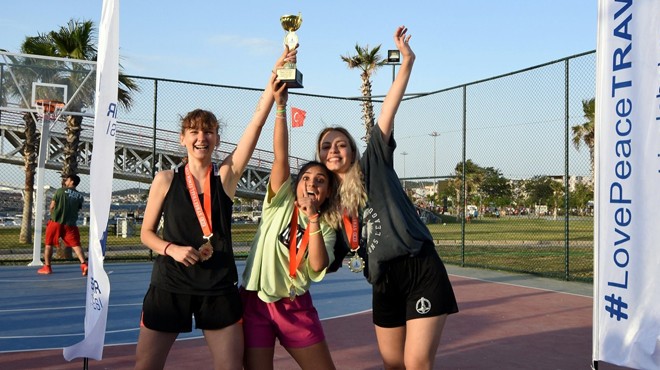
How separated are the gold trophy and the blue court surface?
3.97 metres

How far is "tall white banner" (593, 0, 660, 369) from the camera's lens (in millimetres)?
3535

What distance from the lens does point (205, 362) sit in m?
5.68

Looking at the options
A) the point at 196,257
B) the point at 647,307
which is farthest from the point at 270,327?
the point at 647,307

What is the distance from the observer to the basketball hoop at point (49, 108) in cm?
1381

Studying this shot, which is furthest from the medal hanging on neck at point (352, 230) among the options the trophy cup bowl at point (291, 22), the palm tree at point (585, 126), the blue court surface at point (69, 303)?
the palm tree at point (585, 126)

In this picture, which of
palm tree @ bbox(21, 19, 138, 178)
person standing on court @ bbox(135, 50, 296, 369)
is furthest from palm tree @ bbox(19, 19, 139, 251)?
person standing on court @ bbox(135, 50, 296, 369)

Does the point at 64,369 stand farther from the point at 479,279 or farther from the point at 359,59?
the point at 359,59

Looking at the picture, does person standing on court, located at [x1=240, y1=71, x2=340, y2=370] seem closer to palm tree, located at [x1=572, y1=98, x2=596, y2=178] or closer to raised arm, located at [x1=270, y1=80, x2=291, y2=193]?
raised arm, located at [x1=270, y1=80, x2=291, y2=193]

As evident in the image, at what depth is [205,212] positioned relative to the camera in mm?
3338

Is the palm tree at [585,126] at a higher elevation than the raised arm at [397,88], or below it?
higher

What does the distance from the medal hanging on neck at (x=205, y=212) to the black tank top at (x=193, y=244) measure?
29 mm

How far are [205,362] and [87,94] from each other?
1064cm

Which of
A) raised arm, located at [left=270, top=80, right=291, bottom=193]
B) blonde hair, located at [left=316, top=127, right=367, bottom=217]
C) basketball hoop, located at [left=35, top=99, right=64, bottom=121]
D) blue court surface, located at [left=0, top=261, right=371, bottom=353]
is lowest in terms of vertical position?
blue court surface, located at [left=0, top=261, right=371, bottom=353]

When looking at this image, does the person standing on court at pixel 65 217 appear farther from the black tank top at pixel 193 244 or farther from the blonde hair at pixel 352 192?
the blonde hair at pixel 352 192
